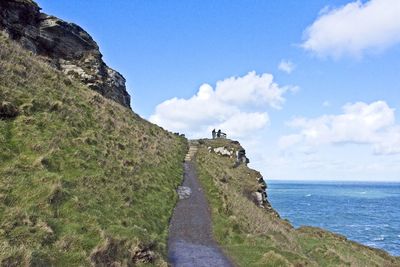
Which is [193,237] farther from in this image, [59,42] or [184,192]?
[59,42]

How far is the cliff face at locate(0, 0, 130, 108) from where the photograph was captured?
4369cm

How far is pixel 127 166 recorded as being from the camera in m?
28.3

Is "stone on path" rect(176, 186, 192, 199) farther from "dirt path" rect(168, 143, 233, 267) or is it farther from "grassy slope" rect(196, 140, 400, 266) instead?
"grassy slope" rect(196, 140, 400, 266)

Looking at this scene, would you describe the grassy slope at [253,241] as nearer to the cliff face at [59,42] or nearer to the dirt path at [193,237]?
the dirt path at [193,237]

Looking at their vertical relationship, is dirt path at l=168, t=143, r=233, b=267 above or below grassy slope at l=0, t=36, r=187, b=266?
below

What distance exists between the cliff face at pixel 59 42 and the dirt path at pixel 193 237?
1095 inches

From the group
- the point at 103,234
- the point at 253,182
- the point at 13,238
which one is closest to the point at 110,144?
the point at 103,234

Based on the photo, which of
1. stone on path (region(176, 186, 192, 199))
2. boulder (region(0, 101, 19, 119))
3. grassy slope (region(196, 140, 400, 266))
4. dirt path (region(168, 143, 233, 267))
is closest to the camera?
dirt path (region(168, 143, 233, 267))

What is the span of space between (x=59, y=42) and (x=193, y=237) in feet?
127

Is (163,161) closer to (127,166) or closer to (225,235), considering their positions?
(127,166)

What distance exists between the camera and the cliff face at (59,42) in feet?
143

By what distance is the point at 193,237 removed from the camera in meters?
22.8

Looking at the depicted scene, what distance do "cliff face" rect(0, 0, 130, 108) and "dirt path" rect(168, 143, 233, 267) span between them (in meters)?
27.8

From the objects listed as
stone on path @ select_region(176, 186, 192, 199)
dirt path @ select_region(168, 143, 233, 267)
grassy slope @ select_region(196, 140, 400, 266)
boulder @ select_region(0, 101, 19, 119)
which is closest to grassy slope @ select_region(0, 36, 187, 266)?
boulder @ select_region(0, 101, 19, 119)
